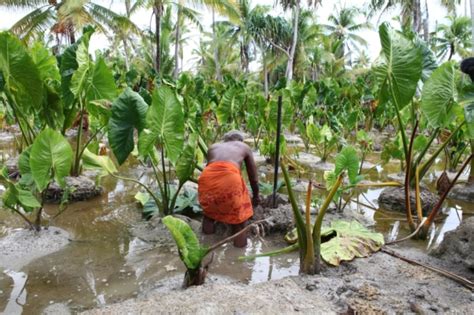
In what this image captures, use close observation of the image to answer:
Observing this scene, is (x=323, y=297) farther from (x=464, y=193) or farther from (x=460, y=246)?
(x=464, y=193)

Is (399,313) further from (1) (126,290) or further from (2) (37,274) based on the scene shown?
(2) (37,274)

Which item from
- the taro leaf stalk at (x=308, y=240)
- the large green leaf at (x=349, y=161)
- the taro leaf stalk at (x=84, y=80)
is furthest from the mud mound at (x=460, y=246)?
the taro leaf stalk at (x=84, y=80)

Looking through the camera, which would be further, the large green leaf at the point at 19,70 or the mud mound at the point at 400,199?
the mud mound at the point at 400,199

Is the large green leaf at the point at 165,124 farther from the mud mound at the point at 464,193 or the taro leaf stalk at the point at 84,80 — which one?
the mud mound at the point at 464,193

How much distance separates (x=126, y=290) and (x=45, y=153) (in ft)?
3.98

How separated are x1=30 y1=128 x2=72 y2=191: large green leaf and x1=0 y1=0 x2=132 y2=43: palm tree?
11.4m

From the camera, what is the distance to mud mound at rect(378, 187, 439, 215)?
4.79m

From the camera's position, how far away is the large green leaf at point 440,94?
3.20 meters

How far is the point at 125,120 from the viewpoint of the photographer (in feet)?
11.6

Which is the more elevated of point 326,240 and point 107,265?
point 326,240

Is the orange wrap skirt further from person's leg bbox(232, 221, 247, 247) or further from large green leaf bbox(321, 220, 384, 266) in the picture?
large green leaf bbox(321, 220, 384, 266)

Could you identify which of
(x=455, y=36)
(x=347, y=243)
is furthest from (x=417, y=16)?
(x=347, y=243)

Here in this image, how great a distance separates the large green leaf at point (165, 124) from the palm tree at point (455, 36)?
2414 cm

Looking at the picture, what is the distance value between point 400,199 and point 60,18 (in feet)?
39.9
